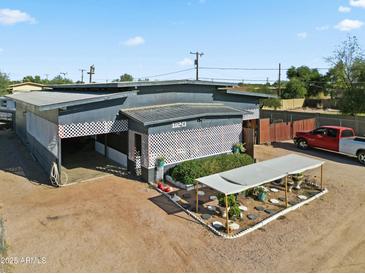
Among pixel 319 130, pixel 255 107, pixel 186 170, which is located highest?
pixel 255 107

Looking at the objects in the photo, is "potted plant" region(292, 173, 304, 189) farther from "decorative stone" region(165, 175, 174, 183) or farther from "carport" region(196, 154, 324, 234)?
"decorative stone" region(165, 175, 174, 183)

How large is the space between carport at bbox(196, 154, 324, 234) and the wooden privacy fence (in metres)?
8.73

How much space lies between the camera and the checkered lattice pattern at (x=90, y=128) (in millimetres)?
11609

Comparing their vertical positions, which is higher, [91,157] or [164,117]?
[164,117]

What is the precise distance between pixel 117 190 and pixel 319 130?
13.6 metres

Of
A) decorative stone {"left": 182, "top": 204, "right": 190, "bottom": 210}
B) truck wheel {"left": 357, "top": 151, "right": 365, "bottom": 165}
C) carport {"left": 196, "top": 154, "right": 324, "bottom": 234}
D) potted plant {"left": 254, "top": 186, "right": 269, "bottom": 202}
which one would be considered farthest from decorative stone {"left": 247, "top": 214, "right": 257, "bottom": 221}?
truck wheel {"left": 357, "top": 151, "right": 365, "bottom": 165}

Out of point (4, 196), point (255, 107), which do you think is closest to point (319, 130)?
point (255, 107)

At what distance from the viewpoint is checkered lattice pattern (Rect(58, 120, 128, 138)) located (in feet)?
38.1

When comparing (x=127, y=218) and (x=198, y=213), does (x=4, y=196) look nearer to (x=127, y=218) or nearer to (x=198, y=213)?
(x=127, y=218)

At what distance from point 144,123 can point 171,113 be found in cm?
210

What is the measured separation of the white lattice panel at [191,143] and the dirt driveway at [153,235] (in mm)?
1823

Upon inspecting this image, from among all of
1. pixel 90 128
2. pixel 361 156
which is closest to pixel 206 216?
pixel 90 128

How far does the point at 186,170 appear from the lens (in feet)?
39.7

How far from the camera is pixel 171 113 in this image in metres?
13.4
